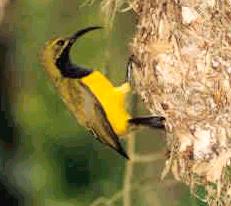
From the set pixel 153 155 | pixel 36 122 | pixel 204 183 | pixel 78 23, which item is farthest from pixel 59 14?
pixel 204 183

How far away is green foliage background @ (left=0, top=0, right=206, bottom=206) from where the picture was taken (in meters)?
1.59

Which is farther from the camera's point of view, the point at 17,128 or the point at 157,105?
the point at 17,128

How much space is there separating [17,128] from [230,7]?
1.95ft

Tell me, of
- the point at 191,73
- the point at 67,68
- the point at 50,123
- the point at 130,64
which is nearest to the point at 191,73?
the point at 191,73

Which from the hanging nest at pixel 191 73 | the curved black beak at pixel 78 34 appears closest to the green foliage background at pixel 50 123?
the curved black beak at pixel 78 34

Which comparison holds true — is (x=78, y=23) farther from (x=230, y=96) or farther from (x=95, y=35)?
(x=230, y=96)

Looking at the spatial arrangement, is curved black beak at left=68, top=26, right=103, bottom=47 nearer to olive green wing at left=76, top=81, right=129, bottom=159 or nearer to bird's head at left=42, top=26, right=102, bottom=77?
bird's head at left=42, top=26, right=102, bottom=77

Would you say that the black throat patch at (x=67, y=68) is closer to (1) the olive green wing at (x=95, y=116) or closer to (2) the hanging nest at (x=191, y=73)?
(1) the olive green wing at (x=95, y=116)

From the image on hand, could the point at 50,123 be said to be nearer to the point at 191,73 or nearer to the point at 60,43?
the point at 60,43

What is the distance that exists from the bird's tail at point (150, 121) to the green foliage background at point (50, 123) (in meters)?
0.03

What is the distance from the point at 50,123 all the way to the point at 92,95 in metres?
0.20

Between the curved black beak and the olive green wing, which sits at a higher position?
the curved black beak

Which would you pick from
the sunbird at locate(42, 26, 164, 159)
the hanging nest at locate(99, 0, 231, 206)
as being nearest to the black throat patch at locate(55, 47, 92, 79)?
the sunbird at locate(42, 26, 164, 159)

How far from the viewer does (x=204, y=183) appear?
1493 mm
